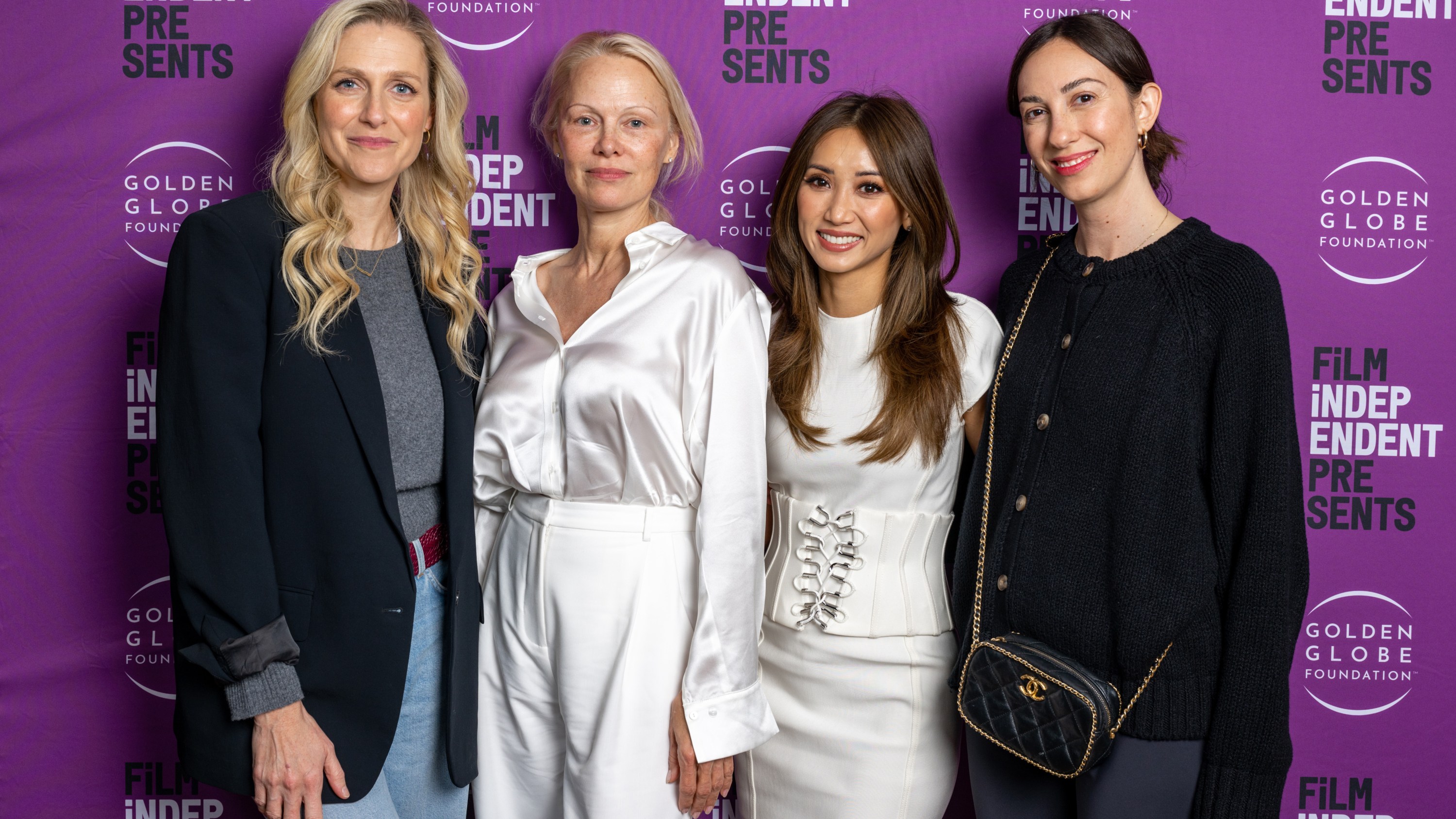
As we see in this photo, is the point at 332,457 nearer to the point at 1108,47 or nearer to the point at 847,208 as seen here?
the point at 847,208

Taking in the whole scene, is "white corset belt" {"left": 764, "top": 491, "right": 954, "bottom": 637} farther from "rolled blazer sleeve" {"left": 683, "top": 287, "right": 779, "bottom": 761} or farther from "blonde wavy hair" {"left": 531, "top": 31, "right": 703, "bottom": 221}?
"blonde wavy hair" {"left": 531, "top": 31, "right": 703, "bottom": 221}

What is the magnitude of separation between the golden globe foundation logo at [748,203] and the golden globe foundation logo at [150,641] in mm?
1745

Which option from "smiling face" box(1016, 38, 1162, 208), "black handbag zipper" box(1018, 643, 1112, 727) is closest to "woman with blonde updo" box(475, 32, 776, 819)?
"black handbag zipper" box(1018, 643, 1112, 727)

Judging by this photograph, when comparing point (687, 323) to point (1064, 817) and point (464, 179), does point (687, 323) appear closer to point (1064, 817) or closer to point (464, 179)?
point (464, 179)

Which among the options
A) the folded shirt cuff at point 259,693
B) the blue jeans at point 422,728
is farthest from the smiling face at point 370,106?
the folded shirt cuff at point 259,693

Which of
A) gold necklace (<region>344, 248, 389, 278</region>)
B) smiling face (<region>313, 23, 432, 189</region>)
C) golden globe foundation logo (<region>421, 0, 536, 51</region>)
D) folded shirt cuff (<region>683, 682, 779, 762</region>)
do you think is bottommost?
folded shirt cuff (<region>683, 682, 779, 762</region>)

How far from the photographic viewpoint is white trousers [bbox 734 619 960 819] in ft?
6.46

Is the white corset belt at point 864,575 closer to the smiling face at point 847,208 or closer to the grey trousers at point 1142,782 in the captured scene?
the grey trousers at point 1142,782

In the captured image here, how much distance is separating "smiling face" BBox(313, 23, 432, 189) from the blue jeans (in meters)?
0.77

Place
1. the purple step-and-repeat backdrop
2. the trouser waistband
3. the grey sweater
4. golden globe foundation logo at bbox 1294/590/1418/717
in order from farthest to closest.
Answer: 1. golden globe foundation logo at bbox 1294/590/1418/717
2. the purple step-and-repeat backdrop
3. the trouser waistband
4. the grey sweater

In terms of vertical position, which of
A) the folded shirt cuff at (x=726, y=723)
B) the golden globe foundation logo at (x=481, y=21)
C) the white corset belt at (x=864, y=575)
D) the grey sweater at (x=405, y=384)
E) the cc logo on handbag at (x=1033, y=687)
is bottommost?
the folded shirt cuff at (x=726, y=723)

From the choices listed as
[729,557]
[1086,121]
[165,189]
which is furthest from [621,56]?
[165,189]

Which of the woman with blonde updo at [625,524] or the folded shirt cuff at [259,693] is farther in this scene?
the woman with blonde updo at [625,524]

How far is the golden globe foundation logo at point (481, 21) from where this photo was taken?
8.11 feet
